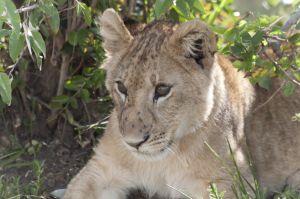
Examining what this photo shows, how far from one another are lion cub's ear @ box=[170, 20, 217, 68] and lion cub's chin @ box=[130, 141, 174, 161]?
1.32ft

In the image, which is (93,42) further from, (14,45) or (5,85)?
(5,85)

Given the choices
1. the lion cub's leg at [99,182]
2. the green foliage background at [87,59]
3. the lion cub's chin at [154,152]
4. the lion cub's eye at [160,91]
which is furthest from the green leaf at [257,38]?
the lion cub's leg at [99,182]

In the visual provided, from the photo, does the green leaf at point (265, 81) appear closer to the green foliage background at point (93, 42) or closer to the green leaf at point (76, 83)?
the green foliage background at point (93, 42)

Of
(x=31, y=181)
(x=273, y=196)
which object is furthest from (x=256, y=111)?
(x=31, y=181)

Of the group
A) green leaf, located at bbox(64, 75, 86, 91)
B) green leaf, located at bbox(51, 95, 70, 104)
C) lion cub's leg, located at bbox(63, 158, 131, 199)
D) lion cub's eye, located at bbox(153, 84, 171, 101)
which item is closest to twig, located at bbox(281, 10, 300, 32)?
lion cub's eye, located at bbox(153, 84, 171, 101)

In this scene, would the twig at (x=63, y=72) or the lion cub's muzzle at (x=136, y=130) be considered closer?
the lion cub's muzzle at (x=136, y=130)

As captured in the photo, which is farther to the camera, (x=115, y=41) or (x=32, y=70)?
(x=32, y=70)

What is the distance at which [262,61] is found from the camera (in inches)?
143

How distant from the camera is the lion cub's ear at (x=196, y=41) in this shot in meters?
3.34

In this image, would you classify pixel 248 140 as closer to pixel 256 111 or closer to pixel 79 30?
pixel 256 111

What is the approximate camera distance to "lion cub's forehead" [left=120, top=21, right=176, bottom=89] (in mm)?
3377

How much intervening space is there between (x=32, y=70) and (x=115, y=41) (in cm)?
106

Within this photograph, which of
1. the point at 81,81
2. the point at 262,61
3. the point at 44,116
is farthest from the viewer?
the point at 44,116

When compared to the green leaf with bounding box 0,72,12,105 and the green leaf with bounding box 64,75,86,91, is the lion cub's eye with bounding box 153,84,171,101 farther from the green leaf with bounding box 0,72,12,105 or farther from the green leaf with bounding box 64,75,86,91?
the green leaf with bounding box 64,75,86,91
